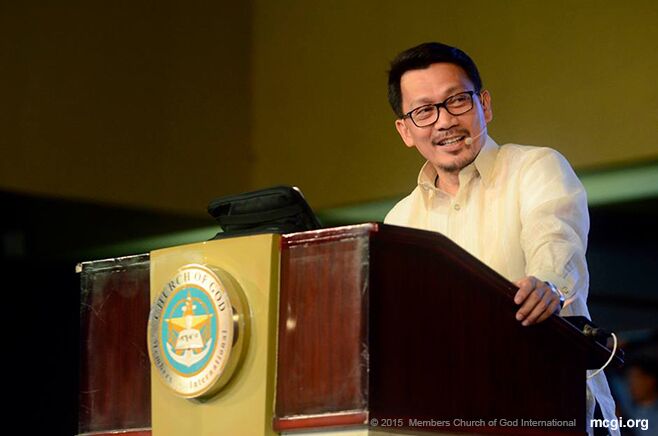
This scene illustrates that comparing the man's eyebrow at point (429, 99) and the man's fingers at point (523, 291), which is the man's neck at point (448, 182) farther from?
the man's fingers at point (523, 291)

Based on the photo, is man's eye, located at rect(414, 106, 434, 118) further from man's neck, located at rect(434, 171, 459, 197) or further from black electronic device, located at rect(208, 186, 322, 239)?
black electronic device, located at rect(208, 186, 322, 239)

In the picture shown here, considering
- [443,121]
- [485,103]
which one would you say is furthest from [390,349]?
[485,103]

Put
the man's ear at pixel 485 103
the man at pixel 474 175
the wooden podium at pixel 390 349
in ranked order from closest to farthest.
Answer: the wooden podium at pixel 390 349 < the man at pixel 474 175 < the man's ear at pixel 485 103

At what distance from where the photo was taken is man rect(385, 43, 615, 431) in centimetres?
191

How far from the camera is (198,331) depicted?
5.15 ft

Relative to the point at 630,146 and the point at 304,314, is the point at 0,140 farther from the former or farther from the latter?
the point at 304,314

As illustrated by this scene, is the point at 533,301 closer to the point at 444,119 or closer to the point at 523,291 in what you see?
the point at 523,291

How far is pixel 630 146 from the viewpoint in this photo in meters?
3.58

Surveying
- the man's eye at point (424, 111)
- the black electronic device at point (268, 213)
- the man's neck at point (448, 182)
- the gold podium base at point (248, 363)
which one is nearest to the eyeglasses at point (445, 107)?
the man's eye at point (424, 111)

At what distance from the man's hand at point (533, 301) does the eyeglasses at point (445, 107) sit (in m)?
0.55

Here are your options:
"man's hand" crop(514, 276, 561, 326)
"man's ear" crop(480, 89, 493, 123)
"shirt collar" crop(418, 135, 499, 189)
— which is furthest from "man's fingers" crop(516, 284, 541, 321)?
"man's ear" crop(480, 89, 493, 123)

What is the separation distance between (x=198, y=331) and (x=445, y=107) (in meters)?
0.72

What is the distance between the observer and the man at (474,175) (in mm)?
1914

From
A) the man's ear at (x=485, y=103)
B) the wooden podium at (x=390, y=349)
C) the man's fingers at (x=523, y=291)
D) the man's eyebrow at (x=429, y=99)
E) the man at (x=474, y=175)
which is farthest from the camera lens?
the man's ear at (x=485, y=103)
